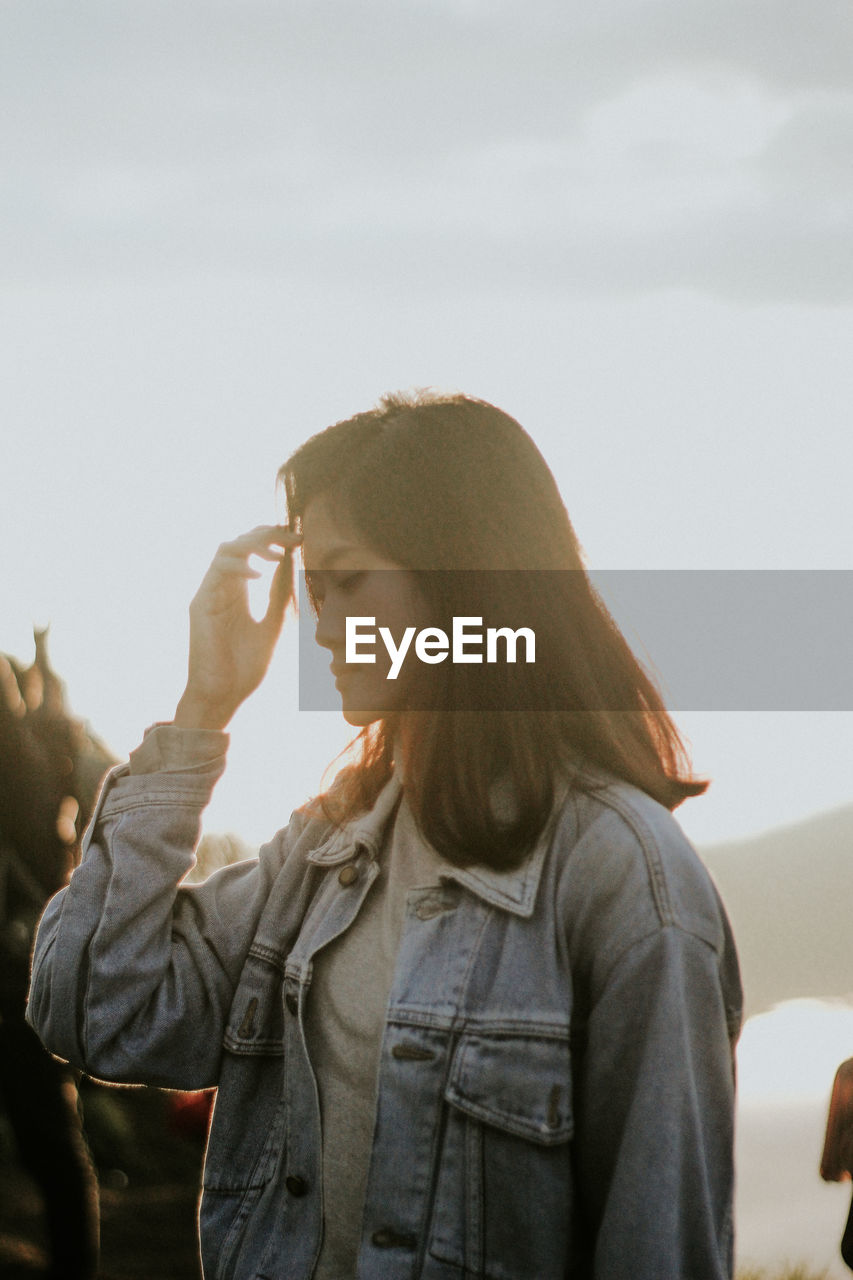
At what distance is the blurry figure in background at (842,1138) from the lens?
244cm

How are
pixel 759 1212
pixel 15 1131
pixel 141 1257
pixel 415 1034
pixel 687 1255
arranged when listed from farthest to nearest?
pixel 759 1212, pixel 141 1257, pixel 15 1131, pixel 415 1034, pixel 687 1255

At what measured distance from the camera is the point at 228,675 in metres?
1.69

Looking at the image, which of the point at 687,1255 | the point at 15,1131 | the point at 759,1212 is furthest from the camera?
the point at 759,1212

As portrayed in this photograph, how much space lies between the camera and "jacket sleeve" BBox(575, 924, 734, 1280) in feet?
4.04

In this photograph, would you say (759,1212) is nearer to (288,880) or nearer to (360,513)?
(288,880)

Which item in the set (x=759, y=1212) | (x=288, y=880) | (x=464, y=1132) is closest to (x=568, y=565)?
(x=288, y=880)

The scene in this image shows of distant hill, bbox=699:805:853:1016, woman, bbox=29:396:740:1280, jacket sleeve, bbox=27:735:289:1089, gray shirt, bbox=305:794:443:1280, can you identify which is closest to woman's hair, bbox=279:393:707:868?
woman, bbox=29:396:740:1280

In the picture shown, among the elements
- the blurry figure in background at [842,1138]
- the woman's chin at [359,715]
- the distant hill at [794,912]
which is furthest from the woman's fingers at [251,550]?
the distant hill at [794,912]

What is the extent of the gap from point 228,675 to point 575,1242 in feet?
2.96

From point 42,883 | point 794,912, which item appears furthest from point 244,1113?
point 794,912

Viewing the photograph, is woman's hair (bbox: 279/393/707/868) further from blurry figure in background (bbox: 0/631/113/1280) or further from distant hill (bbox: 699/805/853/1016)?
distant hill (bbox: 699/805/853/1016)

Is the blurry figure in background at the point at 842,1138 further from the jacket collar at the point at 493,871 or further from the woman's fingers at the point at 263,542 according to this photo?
the woman's fingers at the point at 263,542

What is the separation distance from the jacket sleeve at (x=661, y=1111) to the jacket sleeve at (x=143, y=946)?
587mm

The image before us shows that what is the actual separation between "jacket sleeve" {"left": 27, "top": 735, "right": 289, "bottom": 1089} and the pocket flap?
442mm
